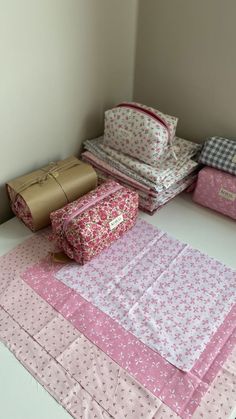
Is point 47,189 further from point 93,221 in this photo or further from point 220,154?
point 220,154

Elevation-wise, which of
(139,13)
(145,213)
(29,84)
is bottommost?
(145,213)

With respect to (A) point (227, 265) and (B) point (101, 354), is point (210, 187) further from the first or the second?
(B) point (101, 354)

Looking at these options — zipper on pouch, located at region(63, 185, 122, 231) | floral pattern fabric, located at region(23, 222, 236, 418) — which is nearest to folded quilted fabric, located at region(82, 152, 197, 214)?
zipper on pouch, located at region(63, 185, 122, 231)

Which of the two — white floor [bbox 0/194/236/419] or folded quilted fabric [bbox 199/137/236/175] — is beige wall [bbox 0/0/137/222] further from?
folded quilted fabric [bbox 199/137/236/175]

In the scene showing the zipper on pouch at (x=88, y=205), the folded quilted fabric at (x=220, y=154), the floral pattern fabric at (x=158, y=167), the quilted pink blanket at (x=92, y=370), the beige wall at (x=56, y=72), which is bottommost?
the quilted pink blanket at (x=92, y=370)

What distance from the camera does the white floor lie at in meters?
0.72

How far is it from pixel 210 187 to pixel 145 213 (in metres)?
0.25

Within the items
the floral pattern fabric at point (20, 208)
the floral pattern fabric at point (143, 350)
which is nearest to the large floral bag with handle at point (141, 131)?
the floral pattern fabric at point (20, 208)

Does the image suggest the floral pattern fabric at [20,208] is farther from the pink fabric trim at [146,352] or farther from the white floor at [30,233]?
the pink fabric trim at [146,352]

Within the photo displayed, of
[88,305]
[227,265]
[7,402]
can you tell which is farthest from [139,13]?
[7,402]

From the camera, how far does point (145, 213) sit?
49.1 inches

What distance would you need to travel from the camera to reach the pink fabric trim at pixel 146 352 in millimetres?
742

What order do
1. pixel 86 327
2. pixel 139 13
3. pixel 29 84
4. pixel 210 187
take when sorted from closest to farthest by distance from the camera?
pixel 86 327, pixel 29 84, pixel 210 187, pixel 139 13

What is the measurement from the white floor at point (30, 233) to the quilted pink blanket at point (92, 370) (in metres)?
0.02
